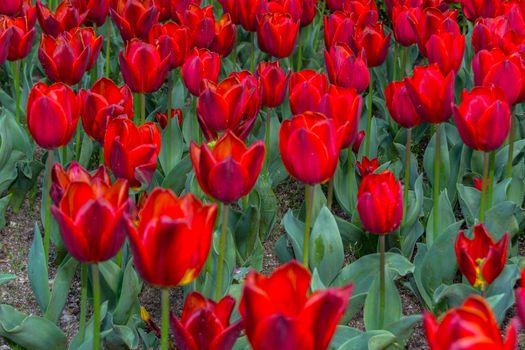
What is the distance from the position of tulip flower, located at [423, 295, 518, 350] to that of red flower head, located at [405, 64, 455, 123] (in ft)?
4.32

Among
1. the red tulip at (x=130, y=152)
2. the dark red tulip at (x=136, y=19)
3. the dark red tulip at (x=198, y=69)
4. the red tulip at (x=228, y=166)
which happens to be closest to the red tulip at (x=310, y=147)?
the red tulip at (x=228, y=166)

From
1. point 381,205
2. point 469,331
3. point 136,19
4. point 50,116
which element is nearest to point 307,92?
point 381,205

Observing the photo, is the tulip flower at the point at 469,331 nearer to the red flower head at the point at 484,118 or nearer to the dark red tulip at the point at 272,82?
the red flower head at the point at 484,118

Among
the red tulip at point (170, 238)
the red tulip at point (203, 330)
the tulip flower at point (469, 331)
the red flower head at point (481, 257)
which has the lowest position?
the red flower head at point (481, 257)

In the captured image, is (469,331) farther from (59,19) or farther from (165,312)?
(59,19)

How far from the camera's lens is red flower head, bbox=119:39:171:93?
2.69m

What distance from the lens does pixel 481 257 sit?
2.23m

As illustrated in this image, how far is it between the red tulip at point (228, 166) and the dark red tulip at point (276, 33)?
1243mm

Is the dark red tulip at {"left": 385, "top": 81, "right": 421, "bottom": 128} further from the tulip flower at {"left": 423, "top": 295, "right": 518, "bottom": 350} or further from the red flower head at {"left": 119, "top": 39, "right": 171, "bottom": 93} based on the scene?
the tulip flower at {"left": 423, "top": 295, "right": 518, "bottom": 350}

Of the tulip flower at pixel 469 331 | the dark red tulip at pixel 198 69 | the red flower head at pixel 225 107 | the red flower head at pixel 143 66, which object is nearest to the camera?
the tulip flower at pixel 469 331

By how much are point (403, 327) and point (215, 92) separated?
82 cm

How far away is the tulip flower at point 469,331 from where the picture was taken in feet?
3.79

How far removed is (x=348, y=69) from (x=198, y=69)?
1.60ft

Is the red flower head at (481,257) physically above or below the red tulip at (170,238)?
below
